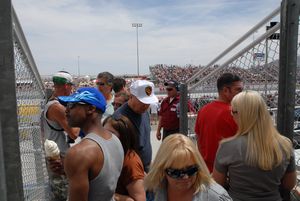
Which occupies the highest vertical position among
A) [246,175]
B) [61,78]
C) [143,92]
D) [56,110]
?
[61,78]

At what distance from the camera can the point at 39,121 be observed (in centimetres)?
416

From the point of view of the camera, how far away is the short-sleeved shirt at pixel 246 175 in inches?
93.4

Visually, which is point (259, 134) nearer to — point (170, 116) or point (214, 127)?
point (214, 127)

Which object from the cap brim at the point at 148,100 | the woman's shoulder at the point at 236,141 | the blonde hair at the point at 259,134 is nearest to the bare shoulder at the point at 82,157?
the woman's shoulder at the point at 236,141

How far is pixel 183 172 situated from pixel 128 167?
702 mm

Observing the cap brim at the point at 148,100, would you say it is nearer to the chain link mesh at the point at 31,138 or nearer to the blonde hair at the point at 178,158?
the chain link mesh at the point at 31,138

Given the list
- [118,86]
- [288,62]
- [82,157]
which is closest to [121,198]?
[82,157]

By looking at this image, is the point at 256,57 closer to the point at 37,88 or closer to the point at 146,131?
the point at 146,131

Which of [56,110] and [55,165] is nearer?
[55,165]

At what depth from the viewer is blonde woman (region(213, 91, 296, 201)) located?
2.35 meters

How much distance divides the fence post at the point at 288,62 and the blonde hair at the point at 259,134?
0.33 m

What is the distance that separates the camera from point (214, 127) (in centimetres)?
338

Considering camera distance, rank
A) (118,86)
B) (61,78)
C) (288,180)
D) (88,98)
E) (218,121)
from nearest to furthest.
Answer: (88,98), (288,180), (218,121), (61,78), (118,86)

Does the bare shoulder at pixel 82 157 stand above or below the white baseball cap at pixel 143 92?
below
